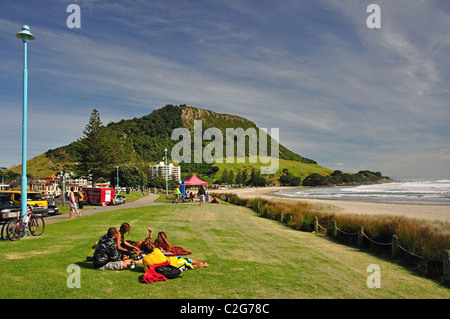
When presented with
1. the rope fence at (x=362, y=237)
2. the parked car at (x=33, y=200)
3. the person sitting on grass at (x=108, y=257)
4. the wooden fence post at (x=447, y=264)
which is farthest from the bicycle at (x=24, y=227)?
the wooden fence post at (x=447, y=264)

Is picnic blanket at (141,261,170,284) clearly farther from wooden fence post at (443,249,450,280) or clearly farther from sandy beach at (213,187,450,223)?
sandy beach at (213,187,450,223)

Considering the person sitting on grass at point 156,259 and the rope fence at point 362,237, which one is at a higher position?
the person sitting on grass at point 156,259

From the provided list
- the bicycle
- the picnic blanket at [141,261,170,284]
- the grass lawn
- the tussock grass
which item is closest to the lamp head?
the bicycle

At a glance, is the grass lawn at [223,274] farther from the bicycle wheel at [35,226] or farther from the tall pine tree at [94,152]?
the tall pine tree at [94,152]

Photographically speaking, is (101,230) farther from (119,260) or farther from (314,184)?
(314,184)

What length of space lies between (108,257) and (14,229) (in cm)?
473

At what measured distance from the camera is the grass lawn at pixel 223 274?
591 centimetres

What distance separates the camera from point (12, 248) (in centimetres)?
874

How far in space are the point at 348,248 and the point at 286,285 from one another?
6317 mm

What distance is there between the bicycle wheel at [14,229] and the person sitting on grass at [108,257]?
14.6ft

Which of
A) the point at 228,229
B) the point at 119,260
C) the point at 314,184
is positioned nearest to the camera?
the point at 119,260

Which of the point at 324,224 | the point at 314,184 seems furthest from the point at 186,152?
the point at 324,224

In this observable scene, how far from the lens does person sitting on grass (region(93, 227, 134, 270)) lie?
7.15 metres

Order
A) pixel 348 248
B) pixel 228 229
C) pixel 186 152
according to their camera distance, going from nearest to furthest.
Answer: pixel 348 248 < pixel 228 229 < pixel 186 152
